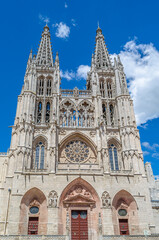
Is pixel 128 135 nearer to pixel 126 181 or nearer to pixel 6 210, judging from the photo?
pixel 126 181

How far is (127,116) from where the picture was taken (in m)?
27.4

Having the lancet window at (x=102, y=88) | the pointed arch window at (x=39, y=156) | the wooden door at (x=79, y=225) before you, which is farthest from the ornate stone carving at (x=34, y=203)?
the lancet window at (x=102, y=88)

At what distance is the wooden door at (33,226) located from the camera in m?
21.0

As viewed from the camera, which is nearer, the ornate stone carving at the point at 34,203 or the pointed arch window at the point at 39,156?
the ornate stone carving at the point at 34,203

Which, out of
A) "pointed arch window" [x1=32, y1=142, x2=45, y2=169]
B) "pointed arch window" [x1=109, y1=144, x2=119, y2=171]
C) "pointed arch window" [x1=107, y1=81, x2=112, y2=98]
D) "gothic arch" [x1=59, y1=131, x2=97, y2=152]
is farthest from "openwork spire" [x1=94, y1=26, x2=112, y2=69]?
"pointed arch window" [x1=32, y1=142, x2=45, y2=169]

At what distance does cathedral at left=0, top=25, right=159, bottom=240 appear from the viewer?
2119 cm

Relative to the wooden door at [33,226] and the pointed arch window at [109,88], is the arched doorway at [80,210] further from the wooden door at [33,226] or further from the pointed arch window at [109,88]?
the pointed arch window at [109,88]

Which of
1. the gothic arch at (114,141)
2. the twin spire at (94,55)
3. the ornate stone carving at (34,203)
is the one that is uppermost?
the twin spire at (94,55)

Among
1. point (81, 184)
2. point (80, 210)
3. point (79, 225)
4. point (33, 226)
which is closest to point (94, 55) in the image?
point (81, 184)

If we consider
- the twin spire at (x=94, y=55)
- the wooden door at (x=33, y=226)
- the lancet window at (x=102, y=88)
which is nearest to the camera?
the wooden door at (x=33, y=226)

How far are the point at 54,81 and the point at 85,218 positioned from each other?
18050mm

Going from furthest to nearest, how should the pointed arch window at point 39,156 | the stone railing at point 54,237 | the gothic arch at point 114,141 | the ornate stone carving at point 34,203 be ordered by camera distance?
the gothic arch at point 114,141, the pointed arch window at point 39,156, the ornate stone carving at point 34,203, the stone railing at point 54,237

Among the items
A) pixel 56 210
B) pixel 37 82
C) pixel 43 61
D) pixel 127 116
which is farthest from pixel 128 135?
pixel 43 61

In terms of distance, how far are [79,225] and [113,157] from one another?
8562mm
